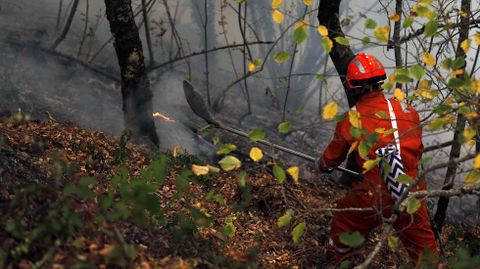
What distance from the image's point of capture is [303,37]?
3.06m

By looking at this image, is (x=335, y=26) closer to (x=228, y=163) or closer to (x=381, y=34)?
(x=381, y=34)

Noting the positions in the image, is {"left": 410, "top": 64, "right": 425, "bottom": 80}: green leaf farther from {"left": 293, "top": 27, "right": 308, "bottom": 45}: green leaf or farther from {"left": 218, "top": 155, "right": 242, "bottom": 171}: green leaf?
{"left": 218, "top": 155, "right": 242, "bottom": 171}: green leaf

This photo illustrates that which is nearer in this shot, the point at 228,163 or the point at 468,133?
the point at 468,133

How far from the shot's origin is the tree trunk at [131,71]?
6406 mm

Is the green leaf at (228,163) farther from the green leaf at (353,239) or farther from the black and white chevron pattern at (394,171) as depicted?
the black and white chevron pattern at (394,171)

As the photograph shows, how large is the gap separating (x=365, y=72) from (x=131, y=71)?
3.23m

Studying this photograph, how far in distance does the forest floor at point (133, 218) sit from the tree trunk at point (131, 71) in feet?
1.46

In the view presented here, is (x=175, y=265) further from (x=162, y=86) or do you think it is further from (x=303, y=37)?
(x=162, y=86)

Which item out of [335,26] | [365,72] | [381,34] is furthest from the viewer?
[335,26]

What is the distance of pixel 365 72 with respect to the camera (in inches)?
179

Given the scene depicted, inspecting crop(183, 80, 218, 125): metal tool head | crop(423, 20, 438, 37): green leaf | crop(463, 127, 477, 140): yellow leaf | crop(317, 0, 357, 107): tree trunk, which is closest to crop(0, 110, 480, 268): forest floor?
crop(183, 80, 218, 125): metal tool head

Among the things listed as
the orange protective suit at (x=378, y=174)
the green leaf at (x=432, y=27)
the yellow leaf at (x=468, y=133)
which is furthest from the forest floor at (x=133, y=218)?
the green leaf at (x=432, y=27)

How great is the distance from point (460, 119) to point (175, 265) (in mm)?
2785

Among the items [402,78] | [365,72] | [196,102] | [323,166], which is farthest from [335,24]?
[402,78]
